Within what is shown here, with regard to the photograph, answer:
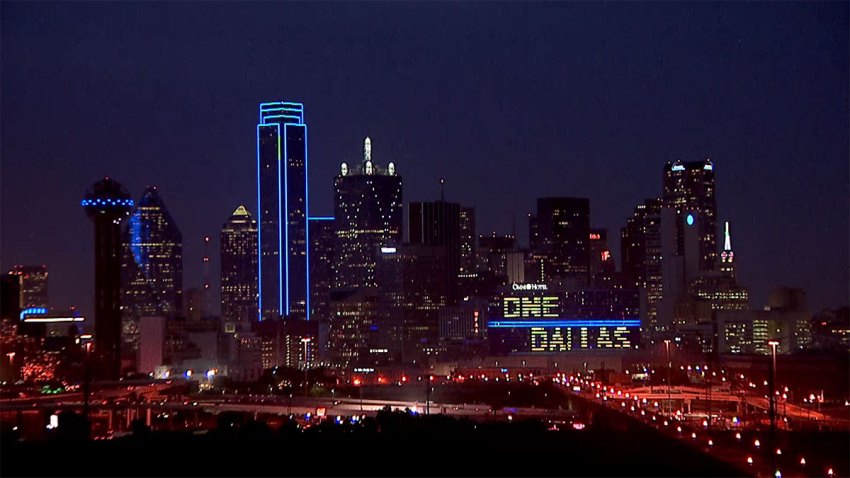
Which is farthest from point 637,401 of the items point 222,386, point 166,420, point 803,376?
point 222,386

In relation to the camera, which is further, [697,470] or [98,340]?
[98,340]

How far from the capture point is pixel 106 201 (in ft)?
526

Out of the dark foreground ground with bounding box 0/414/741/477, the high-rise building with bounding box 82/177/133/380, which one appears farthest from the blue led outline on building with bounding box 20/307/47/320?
the dark foreground ground with bounding box 0/414/741/477

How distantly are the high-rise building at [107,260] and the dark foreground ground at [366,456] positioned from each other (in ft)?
375

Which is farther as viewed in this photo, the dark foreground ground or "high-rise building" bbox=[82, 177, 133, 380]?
"high-rise building" bbox=[82, 177, 133, 380]

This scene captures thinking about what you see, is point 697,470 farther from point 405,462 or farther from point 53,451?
point 53,451

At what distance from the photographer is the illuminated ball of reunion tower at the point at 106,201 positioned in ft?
521

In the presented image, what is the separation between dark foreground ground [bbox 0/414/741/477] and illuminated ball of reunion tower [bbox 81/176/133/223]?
114 metres

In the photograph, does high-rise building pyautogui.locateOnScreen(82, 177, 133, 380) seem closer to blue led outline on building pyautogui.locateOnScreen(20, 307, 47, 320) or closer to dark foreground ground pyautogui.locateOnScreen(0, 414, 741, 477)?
blue led outline on building pyautogui.locateOnScreen(20, 307, 47, 320)

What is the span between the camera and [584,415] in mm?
102875

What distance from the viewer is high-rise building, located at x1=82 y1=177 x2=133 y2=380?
159 m

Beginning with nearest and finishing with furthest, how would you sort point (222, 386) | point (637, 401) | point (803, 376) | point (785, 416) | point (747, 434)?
1. point (747, 434)
2. point (785, 416)
3. point (637, 401)
4. point (803, 376)
5. point (222, 386)

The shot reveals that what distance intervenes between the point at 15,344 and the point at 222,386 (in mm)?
22508

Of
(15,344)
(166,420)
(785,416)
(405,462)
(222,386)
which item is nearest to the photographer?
(405,462)
